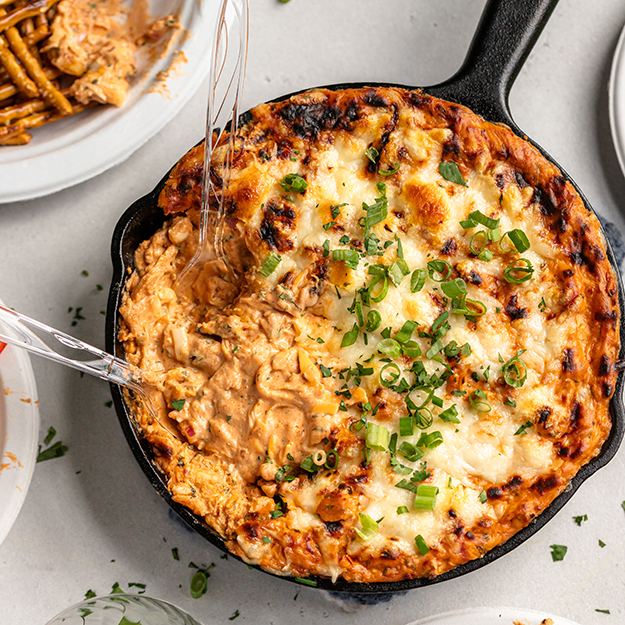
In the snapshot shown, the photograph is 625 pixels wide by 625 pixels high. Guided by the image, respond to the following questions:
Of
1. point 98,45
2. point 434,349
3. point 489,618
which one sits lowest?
point 489,618

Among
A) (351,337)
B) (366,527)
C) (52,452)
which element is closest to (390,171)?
(351,337)

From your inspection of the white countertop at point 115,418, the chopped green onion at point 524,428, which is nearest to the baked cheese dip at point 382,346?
the chopped green onion at point 524,428

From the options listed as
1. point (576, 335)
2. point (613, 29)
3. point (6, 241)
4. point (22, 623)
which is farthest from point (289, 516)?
point (613, 29)

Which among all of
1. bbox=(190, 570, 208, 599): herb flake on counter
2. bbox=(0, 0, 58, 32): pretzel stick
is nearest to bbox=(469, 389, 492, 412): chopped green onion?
bbox=(190, 570, 208, 599): herb flake on counter

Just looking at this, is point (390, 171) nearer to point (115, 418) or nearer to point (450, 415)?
point (450, 415)

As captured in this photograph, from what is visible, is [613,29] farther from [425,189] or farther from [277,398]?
[277,398]

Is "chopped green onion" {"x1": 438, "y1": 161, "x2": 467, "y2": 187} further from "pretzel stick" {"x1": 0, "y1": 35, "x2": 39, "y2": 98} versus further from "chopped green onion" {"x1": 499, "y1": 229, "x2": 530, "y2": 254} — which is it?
"pretzel stick" {"x1": 0, "y1": 35, "x2": 39, "y2": 98}
